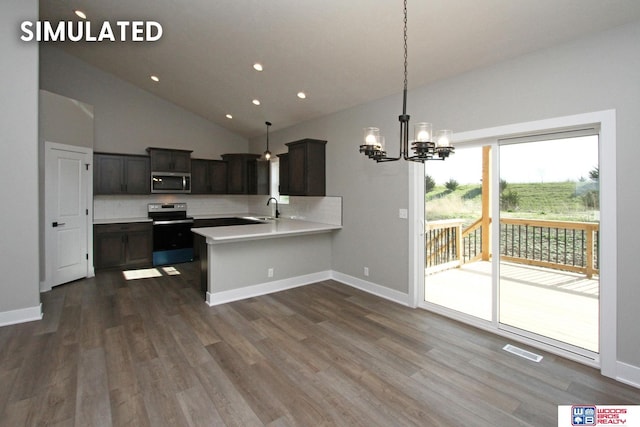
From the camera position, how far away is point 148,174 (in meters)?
6.21

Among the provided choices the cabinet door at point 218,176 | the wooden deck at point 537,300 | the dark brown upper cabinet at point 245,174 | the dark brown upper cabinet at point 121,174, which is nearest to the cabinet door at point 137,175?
the dark brown upper cabinet at point 121,174

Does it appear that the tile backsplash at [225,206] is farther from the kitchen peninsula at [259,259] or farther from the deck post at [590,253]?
the deck post at [590,253]

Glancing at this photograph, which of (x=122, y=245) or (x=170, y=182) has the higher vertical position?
(x=170, y=182)

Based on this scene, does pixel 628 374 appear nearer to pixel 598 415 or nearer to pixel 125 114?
pixel 598 415

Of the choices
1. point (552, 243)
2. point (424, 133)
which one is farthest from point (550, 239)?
point (424, 133)

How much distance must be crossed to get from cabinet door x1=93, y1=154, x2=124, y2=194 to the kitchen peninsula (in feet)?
8.83

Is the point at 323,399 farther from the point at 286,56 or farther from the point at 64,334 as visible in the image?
the point at 286,56

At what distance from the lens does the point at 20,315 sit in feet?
11.1

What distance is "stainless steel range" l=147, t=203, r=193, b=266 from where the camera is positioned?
6.03 meters

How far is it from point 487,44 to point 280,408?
11.4ft

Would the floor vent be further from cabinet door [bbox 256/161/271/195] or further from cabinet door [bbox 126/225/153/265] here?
cabinet door [bbox 126/225/153/265]

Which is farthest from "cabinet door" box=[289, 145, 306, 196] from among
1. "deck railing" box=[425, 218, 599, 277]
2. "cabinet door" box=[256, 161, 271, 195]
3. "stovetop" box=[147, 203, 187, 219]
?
"stovetop" box=[147, 203, 187, 219]

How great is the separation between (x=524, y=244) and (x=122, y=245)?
20.5 feet

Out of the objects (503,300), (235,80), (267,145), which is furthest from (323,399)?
(267,145)
